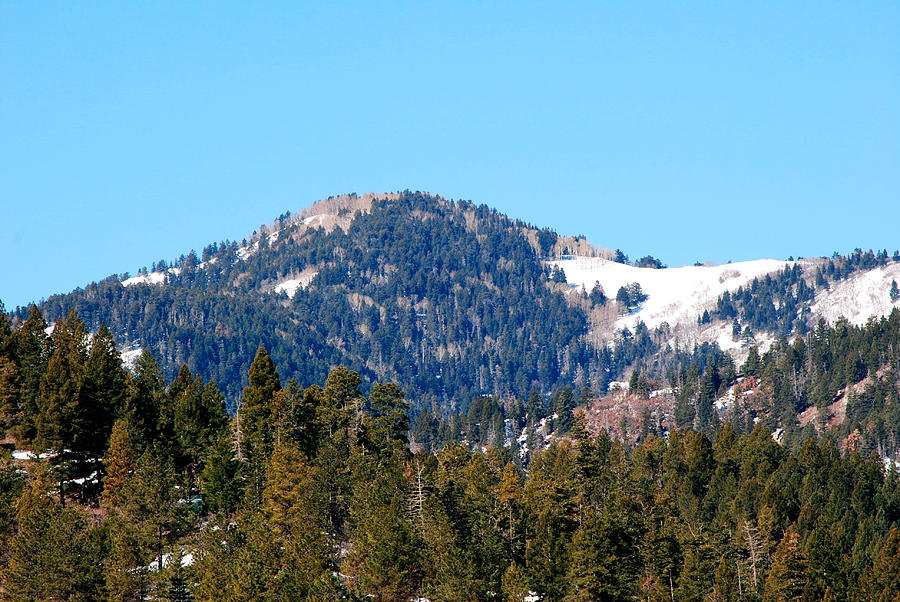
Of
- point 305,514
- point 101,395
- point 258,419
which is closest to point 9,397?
point 101,395

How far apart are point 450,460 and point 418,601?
2758 cm

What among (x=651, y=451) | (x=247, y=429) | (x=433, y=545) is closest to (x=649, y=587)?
(x=433, y=545)

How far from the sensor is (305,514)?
89562 millimetres

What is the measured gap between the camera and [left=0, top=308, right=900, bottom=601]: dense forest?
82.2 m

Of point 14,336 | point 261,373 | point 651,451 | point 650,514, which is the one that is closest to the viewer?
point 650,514

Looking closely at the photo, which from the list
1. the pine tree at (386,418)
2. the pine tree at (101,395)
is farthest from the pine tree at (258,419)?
the pine tree at (101,395)

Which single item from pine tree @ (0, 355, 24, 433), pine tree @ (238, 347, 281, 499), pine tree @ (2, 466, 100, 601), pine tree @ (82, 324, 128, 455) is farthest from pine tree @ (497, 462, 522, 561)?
pine tree @ (0, 355, 24, 433)

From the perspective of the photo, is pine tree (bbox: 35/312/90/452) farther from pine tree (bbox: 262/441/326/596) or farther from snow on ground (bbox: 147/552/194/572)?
pine tree (bbox: 262/441/326/596)

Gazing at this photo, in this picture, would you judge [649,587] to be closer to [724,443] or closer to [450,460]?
[450,460]

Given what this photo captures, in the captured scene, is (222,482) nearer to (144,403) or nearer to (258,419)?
(258,419)

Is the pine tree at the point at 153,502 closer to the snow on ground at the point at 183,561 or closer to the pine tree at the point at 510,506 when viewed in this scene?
the snow on ground at the point at 183,561

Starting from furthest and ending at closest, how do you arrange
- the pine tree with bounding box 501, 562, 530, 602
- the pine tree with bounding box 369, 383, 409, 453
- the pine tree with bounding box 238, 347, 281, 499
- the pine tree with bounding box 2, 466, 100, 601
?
the pine tree with bounding box 369, 383, 409, 453
the pine tree with bounding box 238, 347, 281, 499
the pine tree with bounding box 501, 562, 530, 602
the pine tree with bounding box 2, 466, 100, 601

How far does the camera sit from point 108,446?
10688 cm

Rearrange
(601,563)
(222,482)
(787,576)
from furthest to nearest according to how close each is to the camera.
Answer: (222,482) < (787,576) < (601,563)
